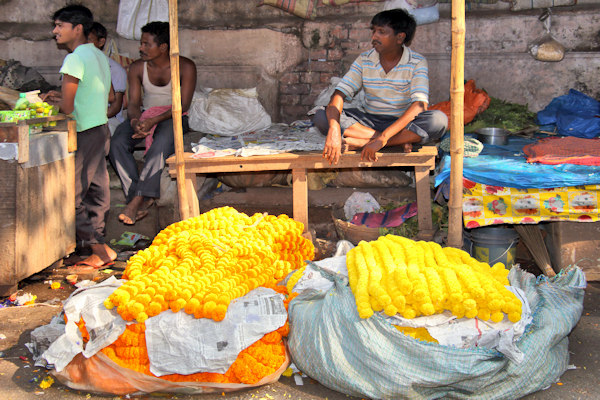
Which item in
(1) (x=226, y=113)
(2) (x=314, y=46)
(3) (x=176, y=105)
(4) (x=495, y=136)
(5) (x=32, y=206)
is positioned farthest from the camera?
(2) (x=314, y=46)

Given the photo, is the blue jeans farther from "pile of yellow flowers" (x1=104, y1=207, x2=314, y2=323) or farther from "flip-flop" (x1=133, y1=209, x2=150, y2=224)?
"flip-flop" (x1=133, y1=209, x2=150, y2=224)

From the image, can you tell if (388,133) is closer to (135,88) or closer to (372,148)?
(372,148)

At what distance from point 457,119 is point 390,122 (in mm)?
1089

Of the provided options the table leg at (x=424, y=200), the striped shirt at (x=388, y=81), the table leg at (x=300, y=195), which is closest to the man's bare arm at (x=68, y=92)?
the table leg at (x=300, y=195)

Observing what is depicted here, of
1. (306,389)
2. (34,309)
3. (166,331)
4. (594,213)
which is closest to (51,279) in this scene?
(34,309)

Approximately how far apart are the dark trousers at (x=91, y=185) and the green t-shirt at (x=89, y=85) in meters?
0.10

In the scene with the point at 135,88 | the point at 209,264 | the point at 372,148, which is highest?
the point at 135,88

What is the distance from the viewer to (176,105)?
14.7ft

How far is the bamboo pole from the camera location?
394 cm

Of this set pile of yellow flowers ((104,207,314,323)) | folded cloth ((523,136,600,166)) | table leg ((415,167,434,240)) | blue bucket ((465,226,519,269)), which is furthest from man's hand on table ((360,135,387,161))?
folded cloth ((523,136,600,166))

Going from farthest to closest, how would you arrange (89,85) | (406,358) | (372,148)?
(89,85)
(372,148)
(406,358)

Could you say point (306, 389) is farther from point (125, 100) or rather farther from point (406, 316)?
point (125, 100)

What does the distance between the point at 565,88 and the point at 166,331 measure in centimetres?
495

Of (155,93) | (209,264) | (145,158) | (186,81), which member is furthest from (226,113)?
(209,264)
